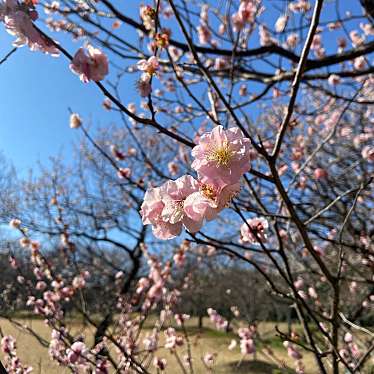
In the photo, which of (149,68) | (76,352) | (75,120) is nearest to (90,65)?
(149,68)

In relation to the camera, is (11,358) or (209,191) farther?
(11,358)

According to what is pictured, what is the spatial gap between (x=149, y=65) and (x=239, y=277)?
1590 centimetres

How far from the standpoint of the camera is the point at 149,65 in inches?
45.8

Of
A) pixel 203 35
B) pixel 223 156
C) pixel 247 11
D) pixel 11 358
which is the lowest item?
pixel 11 358

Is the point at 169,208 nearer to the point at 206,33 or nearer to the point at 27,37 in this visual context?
the point at 27,37

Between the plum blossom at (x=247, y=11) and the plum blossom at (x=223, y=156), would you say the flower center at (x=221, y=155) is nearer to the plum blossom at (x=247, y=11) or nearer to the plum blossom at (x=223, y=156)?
the plum blossom at (x=223, y=156)

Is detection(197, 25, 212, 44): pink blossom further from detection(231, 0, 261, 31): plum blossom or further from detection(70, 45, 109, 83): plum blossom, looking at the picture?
detection(70, 45, 109, 83): plum blossom

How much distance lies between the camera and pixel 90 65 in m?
1.05

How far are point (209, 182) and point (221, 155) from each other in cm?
7

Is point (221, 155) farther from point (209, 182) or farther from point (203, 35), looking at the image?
point (203, 35)

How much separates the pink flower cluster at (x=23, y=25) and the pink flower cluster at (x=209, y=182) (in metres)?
0.54

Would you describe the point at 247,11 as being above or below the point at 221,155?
above

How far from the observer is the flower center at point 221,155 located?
0.85 metres

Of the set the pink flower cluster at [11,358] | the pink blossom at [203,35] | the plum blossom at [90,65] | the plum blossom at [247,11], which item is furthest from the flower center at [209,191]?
the pink blossom at [203,35]
